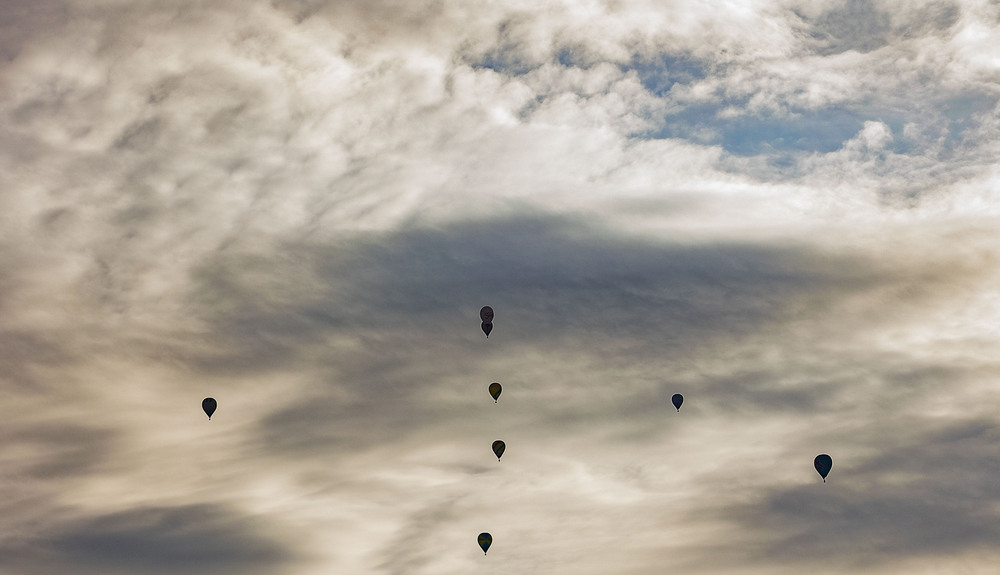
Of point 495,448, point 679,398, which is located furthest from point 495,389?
point 679,398

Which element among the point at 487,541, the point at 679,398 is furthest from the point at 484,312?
the point at 487,541

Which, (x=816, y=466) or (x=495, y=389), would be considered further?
(x=495, y=389)

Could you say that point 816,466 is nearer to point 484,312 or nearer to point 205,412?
point 484,312

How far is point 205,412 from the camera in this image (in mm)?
163250

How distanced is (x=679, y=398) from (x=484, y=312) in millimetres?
41737

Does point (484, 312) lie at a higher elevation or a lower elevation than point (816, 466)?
higher

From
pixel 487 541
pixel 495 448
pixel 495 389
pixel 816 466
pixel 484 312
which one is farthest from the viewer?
pixel 487 541

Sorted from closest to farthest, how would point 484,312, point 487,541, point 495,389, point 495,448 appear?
point 484,312 < point 495,389 < point 495,448 < point 487,541

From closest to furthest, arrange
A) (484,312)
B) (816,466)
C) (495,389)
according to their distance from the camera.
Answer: (484,312)
(816,466)
(495,389)

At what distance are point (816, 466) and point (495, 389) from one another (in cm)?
4908

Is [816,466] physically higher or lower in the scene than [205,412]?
lower

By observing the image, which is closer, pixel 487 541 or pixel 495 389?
pixel 495 389

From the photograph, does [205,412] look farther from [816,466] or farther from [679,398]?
[816,466]

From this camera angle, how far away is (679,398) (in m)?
173
